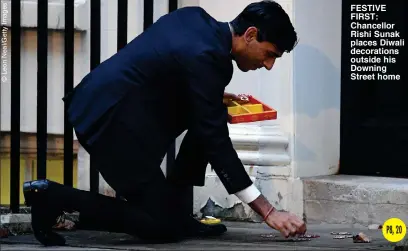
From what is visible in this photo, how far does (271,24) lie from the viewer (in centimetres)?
436

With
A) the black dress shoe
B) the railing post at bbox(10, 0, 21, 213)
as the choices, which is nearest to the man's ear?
the black dress shoe

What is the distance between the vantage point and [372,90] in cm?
582

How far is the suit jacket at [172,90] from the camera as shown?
14.1 ft

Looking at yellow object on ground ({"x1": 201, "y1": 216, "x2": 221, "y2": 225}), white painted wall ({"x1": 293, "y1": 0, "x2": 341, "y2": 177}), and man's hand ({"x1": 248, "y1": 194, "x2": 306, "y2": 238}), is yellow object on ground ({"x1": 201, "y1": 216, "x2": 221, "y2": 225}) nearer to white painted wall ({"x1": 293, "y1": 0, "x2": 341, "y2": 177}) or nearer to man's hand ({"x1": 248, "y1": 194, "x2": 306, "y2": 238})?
white painted wall ({"x1": 293, "y1": 0, "x2": 341, "y2": 177})

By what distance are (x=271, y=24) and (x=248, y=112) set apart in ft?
1.75

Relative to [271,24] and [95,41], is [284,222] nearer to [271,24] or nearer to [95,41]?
[271,24]

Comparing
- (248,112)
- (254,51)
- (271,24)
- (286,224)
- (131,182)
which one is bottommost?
(286,224)

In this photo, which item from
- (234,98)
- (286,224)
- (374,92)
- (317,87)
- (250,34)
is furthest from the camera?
(374,92)

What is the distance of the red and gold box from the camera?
183 inches

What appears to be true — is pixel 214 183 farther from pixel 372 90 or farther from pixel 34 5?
pixel 34 5

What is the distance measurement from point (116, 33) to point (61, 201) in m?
1.61

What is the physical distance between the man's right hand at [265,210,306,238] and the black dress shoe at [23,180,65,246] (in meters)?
0.91

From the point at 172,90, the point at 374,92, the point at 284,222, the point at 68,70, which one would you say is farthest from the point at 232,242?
the point at 374,92

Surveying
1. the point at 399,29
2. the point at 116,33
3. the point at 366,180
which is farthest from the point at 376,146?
the point at 116,33
